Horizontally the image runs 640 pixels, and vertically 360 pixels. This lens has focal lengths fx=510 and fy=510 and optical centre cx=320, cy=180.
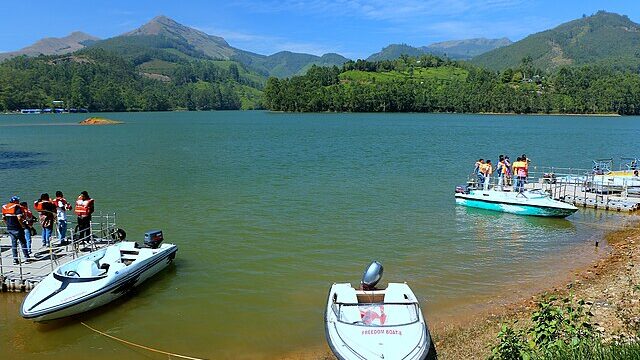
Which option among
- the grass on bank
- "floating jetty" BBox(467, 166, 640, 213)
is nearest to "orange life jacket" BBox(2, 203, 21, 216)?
the grass on bank

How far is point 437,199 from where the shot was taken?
116ft

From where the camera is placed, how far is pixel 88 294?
1551 cm

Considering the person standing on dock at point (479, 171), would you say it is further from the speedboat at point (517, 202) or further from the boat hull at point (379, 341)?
the boat hull at point (379, 341)

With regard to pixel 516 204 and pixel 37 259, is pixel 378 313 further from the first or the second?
pixel 516 204

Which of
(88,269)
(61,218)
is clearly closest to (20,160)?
(61,218)

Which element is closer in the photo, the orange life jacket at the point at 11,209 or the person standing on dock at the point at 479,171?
the orange life jacket at the point at 11,209

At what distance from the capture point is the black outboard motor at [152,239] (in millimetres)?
19797

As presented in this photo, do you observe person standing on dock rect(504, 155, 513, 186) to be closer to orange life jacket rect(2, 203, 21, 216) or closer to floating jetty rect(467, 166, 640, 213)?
floating jetty rect(467, 166, 640, 213)

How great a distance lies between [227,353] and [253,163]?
41.9m

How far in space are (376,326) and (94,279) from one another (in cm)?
922

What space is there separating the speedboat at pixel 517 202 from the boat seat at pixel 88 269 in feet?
75.2

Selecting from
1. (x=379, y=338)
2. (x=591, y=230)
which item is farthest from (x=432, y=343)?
(x=591, y=230)

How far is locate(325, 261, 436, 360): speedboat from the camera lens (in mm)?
11758

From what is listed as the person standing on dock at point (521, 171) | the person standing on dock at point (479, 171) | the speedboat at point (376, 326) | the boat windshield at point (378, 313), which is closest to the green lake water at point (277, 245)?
the speedboat at point (376, 326)
